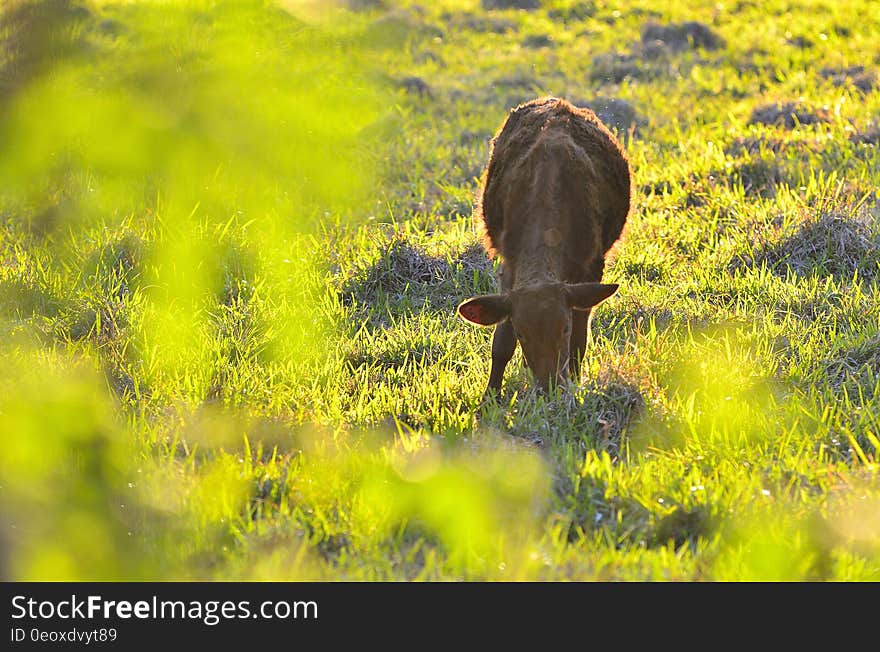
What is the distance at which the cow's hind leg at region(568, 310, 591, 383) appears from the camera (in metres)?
5.27

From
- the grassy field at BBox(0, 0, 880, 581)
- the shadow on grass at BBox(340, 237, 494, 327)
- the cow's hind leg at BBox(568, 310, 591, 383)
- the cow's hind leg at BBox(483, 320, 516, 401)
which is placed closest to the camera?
the grassy field at BBox(0, 0, 880, 581)

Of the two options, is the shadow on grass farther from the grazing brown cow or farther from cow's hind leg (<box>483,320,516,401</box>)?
cow's hind leg (<box>483,320,516,401</box>)

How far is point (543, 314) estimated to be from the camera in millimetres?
4703

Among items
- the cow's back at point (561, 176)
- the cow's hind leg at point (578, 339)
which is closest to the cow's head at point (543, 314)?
the cow's hind leg at point (578, 339)

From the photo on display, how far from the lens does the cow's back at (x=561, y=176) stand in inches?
209

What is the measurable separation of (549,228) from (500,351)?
657 mm

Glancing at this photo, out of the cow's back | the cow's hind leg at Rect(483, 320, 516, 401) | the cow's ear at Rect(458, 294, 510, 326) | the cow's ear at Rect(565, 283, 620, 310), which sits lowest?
the cow's hind leg at Rect(483, 320, 516, 401)

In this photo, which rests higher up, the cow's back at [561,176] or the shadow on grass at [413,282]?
the cow's back at [561,176]

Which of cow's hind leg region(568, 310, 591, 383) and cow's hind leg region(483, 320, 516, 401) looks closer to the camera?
cow's hind leg region(483, 320, 516, 401)

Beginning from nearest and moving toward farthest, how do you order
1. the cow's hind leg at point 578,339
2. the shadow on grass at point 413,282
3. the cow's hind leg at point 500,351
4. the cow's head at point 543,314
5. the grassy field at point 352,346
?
1. the grassy field at point 352,346
2. the cow's head at point 543,314
3. the cow's hind leg at point 500,351
4. the cow's hind leg at point 578,339
5. the shadow on grass at point 413,282

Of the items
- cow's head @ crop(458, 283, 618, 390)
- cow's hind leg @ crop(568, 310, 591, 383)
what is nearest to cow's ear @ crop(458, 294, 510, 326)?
cow's head @ crop(458, 283, 618, 390)

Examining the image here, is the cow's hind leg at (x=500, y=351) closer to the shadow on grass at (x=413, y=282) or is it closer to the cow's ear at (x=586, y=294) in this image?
the cow's ear at (x=586, y=294)

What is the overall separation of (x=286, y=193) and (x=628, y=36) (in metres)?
14.2

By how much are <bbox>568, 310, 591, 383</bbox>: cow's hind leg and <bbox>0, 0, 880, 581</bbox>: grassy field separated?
0.08 metres
